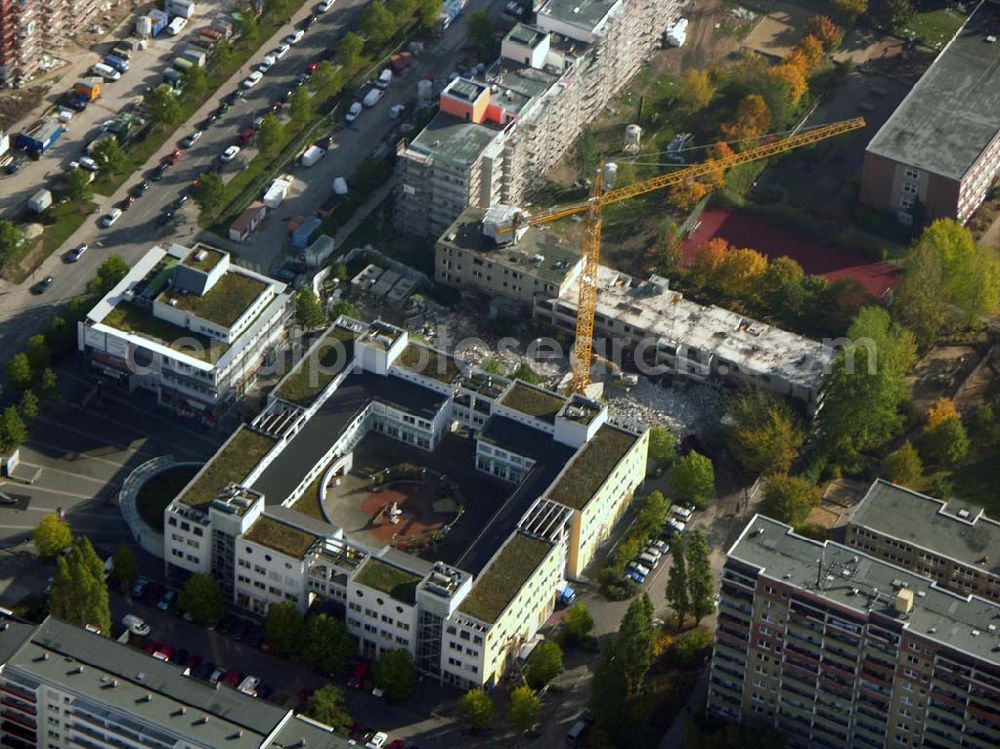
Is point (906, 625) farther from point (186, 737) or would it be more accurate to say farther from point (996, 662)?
point (186, 737)

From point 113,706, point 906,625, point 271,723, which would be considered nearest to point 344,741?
point 271,723

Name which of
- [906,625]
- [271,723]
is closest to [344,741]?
[271,723]

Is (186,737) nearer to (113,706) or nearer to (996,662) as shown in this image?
(113,706)

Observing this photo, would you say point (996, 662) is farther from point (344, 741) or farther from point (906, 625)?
point (344, 741)

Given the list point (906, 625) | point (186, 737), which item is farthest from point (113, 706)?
point (906, 625)

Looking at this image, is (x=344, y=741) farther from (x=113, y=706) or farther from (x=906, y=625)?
(x=906, y=625)
